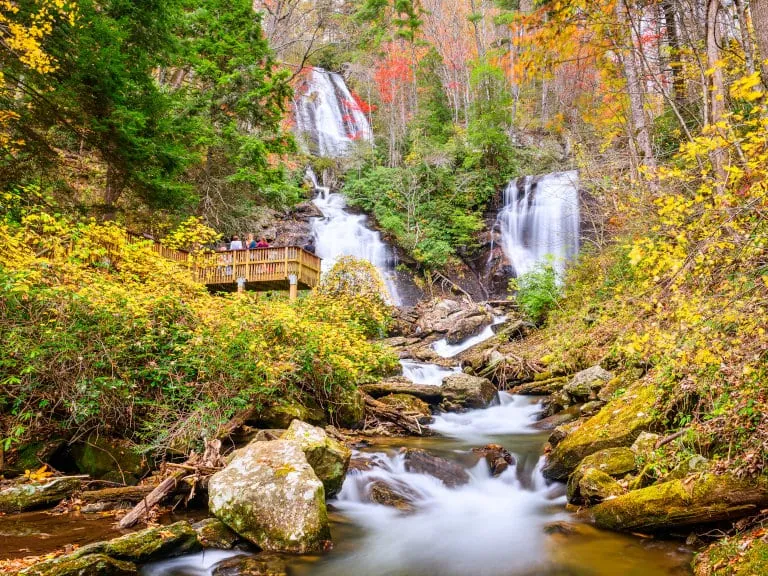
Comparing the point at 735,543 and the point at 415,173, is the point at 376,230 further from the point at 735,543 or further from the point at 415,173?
the point at 735,543

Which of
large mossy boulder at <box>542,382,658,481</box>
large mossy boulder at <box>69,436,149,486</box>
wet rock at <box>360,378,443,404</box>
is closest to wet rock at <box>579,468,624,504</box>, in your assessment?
large mossy boulder at <box>542,382,658,481</box>

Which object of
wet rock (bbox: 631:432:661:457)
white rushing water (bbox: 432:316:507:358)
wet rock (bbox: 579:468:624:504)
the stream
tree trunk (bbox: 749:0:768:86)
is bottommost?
the stream

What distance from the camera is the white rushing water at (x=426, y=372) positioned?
12.3m

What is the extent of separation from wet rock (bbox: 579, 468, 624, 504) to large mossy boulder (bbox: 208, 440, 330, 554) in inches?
105

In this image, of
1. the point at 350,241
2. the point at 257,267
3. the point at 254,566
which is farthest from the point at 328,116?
the point at 254,566

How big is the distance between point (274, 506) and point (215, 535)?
592 mm

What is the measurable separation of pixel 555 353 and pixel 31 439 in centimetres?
1008

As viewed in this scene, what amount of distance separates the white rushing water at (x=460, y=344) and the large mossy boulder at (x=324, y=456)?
9.85m

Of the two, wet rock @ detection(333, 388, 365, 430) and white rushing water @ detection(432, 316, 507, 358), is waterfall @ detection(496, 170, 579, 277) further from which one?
wet rock @ detection(333, 388, 365, 430)

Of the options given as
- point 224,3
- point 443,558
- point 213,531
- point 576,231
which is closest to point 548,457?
point 443,558

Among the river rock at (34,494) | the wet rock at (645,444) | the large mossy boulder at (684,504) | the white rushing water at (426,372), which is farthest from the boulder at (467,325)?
the river rock at (34,494)

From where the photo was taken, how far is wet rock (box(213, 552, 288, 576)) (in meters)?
3.98

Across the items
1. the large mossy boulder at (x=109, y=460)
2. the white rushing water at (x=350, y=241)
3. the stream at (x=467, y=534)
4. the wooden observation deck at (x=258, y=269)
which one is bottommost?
the stream at (x=467, y=534)

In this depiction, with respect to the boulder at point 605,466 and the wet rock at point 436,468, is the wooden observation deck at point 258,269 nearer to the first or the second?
the wet rock at point 436,468
